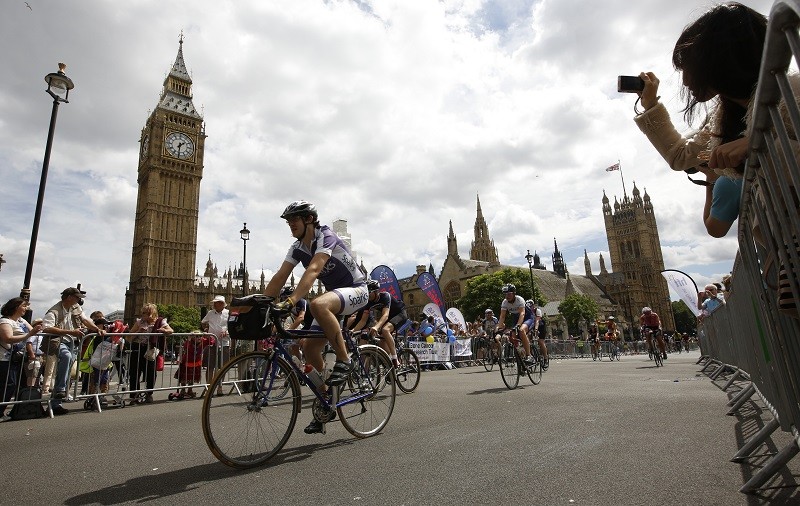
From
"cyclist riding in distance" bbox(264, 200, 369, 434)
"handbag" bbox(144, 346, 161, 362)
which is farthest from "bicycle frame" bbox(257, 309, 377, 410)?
"handbag" bbox(144, 346, 161, 362)

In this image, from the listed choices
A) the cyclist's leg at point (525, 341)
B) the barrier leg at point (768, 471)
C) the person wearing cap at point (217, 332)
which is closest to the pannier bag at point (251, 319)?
the barrier leg at point (768, 471)

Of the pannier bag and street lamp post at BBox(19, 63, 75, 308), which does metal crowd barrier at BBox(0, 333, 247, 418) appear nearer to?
street lamp post at BBox(19, 63, 75, 308)

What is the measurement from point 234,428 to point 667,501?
2.75 metres

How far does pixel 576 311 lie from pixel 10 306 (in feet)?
237

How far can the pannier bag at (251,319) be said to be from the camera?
3246mm

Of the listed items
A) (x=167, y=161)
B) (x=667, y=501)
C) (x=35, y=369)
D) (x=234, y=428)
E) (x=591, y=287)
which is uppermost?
(x=167, y=161)

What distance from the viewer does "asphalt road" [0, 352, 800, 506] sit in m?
2.37

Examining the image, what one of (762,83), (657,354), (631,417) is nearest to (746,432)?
(631,417)

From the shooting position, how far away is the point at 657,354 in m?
13.2

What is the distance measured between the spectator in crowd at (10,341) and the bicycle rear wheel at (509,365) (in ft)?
25.2

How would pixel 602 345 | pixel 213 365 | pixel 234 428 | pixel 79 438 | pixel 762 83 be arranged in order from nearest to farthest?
pixel 762 83 → pixel 234 428 → pixel 79 438 → pixel 213 365 → pixel 602 345

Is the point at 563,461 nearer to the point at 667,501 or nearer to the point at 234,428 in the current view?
the point at 667,501

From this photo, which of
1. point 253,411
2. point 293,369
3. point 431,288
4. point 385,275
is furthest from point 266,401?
point 431,288

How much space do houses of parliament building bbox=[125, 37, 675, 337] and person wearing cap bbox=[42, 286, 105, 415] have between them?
228 ft
